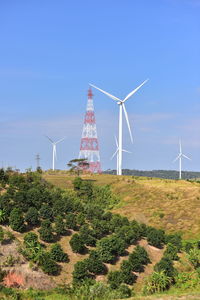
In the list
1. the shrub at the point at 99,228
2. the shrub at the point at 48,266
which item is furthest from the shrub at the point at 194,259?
the shrub at the point at 48,266

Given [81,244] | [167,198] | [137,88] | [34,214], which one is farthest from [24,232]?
[137,88]

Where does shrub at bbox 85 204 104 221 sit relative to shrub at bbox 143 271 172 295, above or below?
above

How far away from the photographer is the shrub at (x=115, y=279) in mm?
60938

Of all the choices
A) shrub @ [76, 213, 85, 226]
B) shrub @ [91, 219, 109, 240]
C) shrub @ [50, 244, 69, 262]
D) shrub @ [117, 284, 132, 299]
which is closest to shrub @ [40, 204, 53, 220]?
shrub @ [76, 213, 85, 226]

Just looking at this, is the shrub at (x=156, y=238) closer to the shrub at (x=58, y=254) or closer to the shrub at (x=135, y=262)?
the shrub at (x=135, y=262)

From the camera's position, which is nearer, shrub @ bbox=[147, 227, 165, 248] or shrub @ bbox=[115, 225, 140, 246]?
shrub @ bbox=[115, 225, 140, 246]

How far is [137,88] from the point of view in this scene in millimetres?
127188

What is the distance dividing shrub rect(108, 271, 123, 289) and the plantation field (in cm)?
3578

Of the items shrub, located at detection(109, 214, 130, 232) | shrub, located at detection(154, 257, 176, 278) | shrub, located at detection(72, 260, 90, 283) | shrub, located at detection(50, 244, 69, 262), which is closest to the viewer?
shrub, located at detection(72, 260, 90, 283)

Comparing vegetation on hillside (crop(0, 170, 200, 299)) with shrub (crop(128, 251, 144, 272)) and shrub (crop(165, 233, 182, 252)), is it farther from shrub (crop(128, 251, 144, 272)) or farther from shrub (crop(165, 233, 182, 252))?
shrub (crop(165, 233, 182, 252))

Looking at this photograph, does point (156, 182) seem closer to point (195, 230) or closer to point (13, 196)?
point (195, 230)

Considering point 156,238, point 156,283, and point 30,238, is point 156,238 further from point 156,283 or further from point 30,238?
point 30,238

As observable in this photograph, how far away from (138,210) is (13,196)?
136 ft

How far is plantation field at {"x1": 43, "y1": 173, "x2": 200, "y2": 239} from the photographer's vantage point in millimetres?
103125
